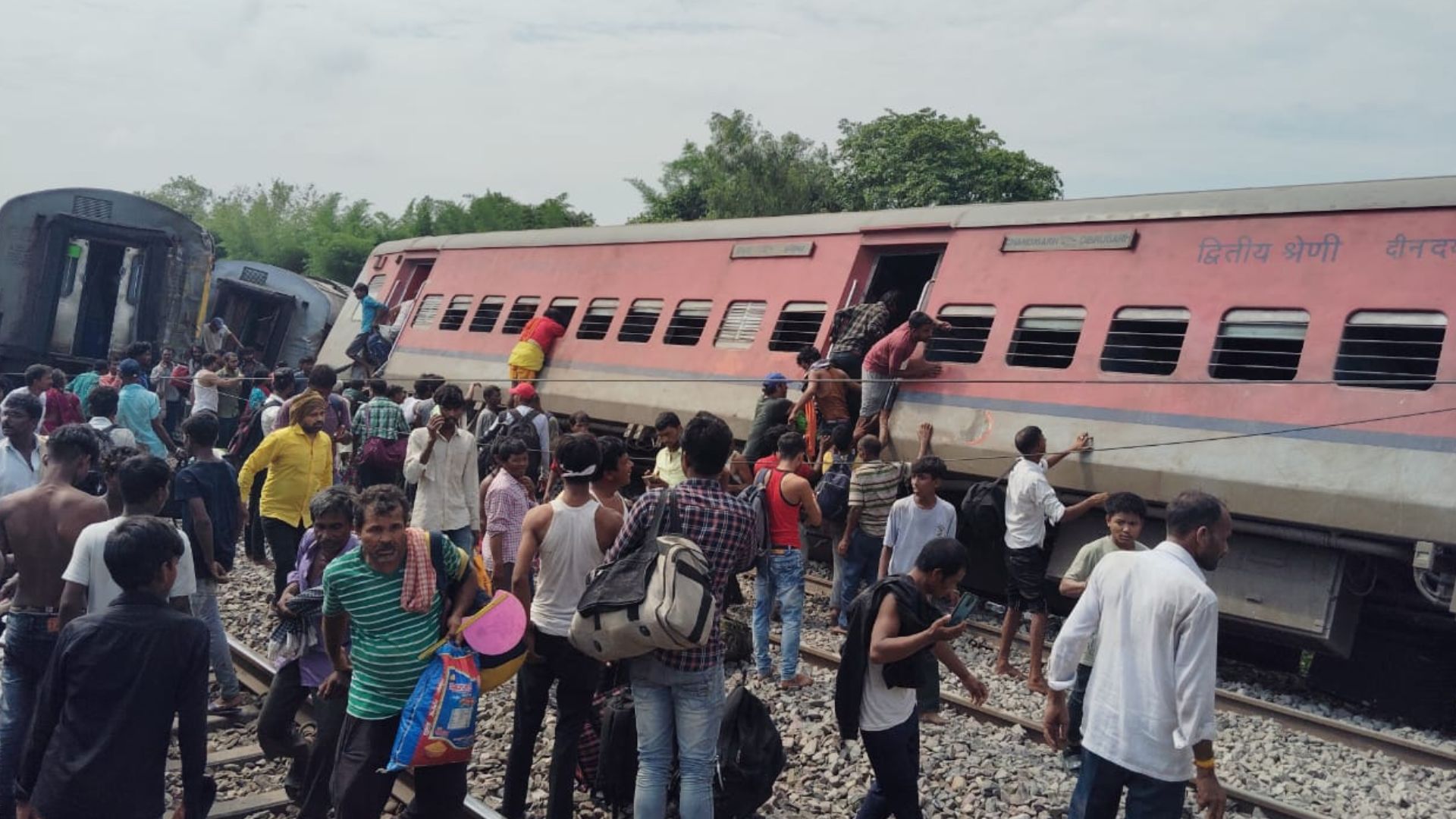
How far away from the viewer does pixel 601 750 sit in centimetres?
532

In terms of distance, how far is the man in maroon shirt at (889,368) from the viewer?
31.2 ft

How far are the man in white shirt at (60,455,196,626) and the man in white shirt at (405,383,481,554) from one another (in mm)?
2681

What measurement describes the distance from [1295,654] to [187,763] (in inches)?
329

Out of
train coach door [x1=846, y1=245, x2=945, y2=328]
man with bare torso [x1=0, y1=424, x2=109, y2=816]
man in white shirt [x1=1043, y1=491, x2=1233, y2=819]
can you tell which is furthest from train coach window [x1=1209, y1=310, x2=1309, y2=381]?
man with bare torso [x1=0, y1=424, x2=109, y2=816]

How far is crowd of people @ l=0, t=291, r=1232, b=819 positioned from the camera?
12.7ft

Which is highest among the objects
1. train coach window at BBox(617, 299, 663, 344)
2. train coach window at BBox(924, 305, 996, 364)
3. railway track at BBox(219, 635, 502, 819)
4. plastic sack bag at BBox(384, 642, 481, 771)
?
train coach window at BBox(924, 305, 996, 364)

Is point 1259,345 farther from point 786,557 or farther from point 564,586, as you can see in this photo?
point 564,586

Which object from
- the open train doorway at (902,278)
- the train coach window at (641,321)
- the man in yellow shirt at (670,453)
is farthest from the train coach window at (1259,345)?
the train coach window at (641,321)

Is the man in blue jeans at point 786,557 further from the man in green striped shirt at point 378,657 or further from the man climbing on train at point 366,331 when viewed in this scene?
the man climbing on train at point 366,331

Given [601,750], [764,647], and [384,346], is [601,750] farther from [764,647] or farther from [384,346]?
[384,346]

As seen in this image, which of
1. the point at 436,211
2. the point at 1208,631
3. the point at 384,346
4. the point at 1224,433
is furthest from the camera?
the point at 436,211

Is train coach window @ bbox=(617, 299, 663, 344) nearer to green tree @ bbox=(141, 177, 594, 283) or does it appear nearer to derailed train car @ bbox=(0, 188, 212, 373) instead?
derailed train car @ bbox=(0, 188, 212, 373)

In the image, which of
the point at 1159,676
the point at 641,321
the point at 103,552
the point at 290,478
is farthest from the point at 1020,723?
the point at 641,321

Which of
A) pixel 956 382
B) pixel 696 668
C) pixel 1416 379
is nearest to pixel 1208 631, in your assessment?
pixel 696 668
